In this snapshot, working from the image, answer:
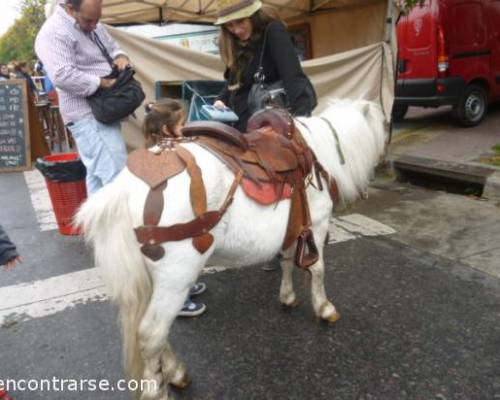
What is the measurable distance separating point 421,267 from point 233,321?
160cm

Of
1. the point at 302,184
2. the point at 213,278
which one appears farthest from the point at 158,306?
the point at 213,278

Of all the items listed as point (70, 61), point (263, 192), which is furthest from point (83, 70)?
point (263, 192)

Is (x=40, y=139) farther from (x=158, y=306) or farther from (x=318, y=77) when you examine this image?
(x=158, y=306)

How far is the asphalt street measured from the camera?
7.55 ft

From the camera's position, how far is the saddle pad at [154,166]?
6.23ft

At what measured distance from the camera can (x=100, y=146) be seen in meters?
2.92

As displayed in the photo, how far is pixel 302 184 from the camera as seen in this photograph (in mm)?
2463

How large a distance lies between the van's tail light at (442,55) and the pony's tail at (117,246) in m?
6.80

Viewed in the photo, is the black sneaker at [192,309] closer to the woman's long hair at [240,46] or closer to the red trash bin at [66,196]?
the woman's long hair at [240,46]

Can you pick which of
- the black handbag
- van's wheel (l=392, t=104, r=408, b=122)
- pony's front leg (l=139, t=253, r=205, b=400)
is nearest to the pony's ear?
the black handbag

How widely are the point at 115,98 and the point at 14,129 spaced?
557 cm

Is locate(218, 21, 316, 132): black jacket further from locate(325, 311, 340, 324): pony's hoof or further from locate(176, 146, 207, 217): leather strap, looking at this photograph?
locate(325, 311, 340, 324): pony's hoof

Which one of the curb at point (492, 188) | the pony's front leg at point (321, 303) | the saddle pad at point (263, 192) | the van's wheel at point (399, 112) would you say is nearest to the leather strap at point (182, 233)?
the saddle pad at point (263, 192)

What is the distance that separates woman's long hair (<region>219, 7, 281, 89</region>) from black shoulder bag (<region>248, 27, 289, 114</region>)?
79mm
